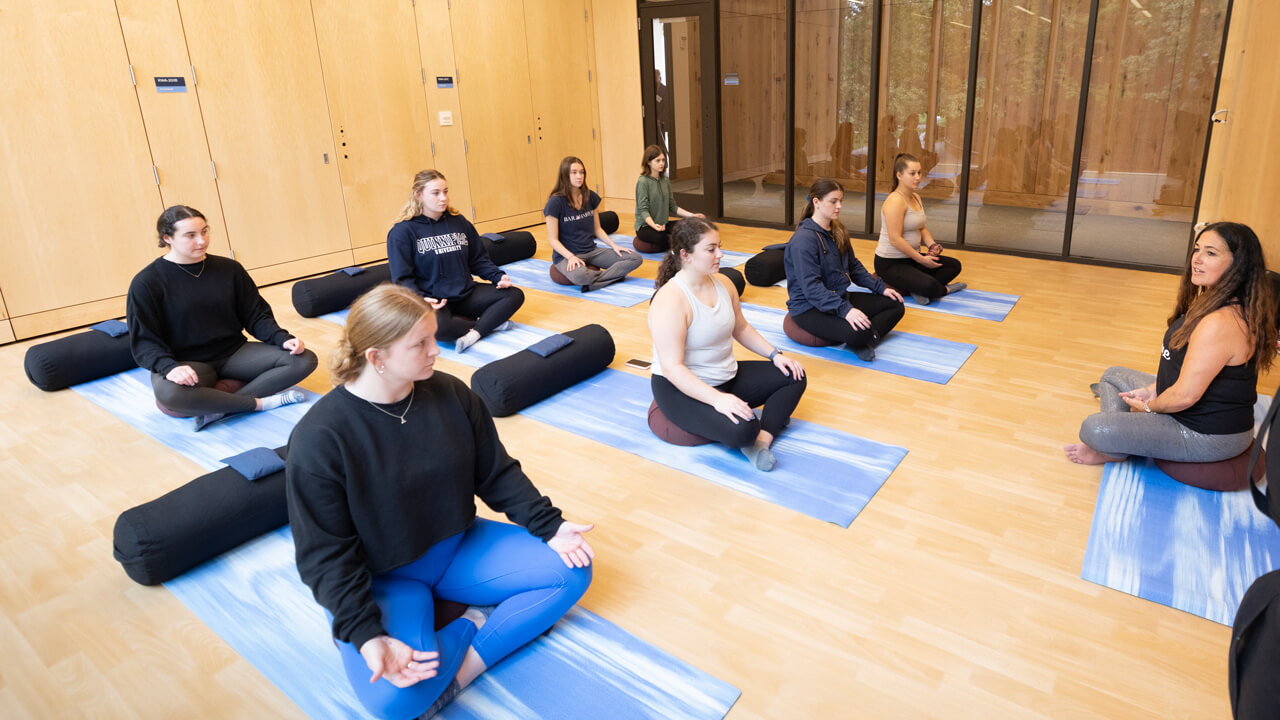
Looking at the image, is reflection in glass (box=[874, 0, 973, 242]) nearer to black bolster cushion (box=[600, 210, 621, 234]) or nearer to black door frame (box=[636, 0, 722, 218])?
black door frame (box=[636, 0, 722, 218])

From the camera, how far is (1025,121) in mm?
5969

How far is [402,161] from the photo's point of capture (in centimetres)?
693

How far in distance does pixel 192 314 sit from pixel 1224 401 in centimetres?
424

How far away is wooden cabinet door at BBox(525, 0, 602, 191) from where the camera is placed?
7.83 meters

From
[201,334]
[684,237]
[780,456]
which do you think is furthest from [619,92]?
[780,456]

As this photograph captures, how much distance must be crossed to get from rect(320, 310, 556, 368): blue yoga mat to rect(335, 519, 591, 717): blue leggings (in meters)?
2.41

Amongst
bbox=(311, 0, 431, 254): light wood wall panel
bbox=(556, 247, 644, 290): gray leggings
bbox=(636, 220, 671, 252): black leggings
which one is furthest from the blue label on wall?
bbox=(636, 220, 671, 252): black leggings

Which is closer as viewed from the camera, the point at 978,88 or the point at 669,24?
the point at 978,88

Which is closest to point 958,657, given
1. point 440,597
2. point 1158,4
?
point 440,597

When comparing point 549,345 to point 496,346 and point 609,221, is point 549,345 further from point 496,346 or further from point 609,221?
point 609,221

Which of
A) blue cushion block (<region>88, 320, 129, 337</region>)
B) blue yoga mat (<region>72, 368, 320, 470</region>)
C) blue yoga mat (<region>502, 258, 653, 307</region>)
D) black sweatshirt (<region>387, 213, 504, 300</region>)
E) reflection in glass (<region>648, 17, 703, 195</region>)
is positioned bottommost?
blue yoga mat (<region>72, 368, 320, 470</region>)

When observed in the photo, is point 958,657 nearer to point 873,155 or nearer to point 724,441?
point 724,441

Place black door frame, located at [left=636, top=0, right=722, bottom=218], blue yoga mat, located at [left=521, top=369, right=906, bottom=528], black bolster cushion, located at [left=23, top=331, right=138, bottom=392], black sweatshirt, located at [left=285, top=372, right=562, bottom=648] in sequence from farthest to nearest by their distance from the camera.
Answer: black door frame, located at [left=636, top=0, right=722, bottom=218]
black bolster cushion, located at [left=23, top=331, right=138, bottom=392]
blue yoga mat, located at [left=521, top=369, right=906, bottom=528]
black sweatshirt, located at [left=285, top=372, right=562, bottom=648]

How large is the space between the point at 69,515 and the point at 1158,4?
22.7 feet
